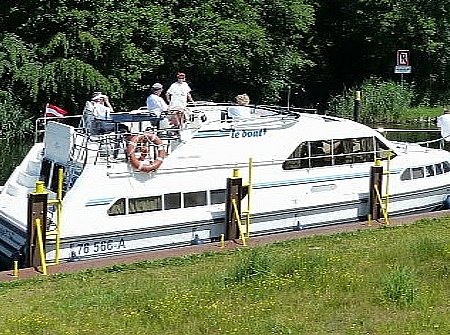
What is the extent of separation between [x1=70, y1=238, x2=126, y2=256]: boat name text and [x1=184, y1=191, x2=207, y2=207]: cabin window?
1.58 meters

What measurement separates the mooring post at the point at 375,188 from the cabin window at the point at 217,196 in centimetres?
340

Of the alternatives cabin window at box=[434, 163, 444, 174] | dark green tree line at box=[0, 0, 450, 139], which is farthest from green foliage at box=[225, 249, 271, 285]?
dark green tree line at box=[0, 0, 450, 139]

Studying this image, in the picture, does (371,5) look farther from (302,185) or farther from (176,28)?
(302,185)

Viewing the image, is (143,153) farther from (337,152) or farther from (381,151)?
(381,151)

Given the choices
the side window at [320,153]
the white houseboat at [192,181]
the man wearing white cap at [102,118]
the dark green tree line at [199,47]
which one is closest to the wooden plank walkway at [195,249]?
the white houseboat at [192,181]

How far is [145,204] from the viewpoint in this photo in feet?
58.0

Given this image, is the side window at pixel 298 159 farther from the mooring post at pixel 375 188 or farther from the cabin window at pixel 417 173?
the cabin window at pixel 417 173

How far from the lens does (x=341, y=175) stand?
784 inches

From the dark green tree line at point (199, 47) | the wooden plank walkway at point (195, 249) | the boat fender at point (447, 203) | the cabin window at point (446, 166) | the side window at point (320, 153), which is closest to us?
the wooden plank walkway at point (195, 249)

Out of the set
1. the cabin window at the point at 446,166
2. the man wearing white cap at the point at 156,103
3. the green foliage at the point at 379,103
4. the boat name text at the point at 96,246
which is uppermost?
the green foliage at the point at 379,103

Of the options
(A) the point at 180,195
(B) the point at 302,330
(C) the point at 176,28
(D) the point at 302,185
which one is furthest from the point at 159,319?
(C) the point at 176,28

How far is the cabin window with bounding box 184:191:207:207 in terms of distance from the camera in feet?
59.4

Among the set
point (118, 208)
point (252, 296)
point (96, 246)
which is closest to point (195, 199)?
point (118, 208)

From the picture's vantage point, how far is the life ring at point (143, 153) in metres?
17.6
